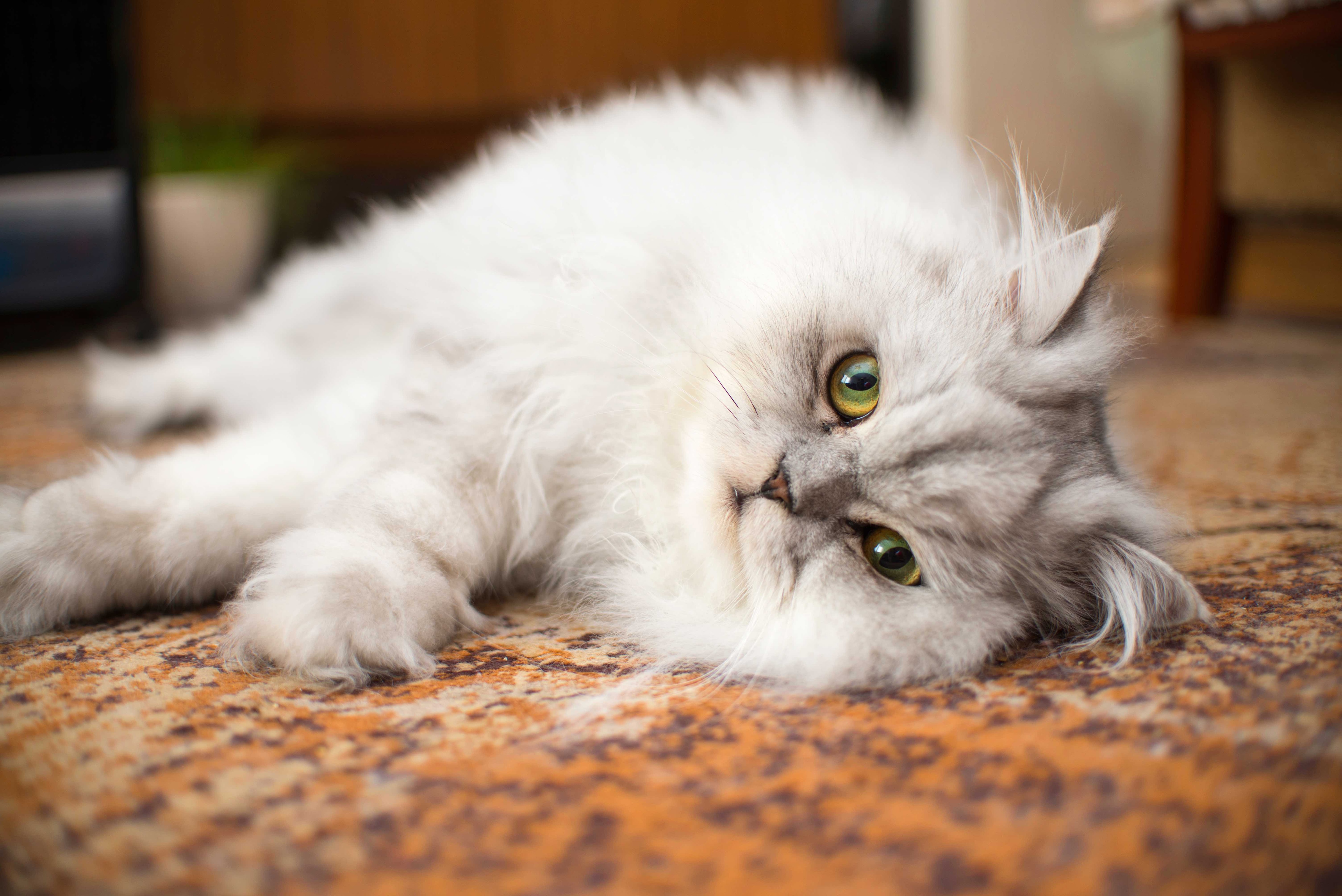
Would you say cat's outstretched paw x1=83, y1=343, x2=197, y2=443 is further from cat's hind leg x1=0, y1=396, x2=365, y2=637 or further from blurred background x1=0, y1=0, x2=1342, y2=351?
blurred background x1=0, y1=0, x2=1342, y2=351

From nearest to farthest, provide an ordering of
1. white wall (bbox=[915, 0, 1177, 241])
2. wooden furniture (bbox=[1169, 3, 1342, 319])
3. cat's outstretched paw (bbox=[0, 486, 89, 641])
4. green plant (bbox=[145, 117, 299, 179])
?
1. cat's outstretched paw (bbox=[0, 486, 89, 641])
2. wooden furniture (bbox=[1169, 3, 1342, 319])
3. green plant (bbox=[145, 117, 299, 179])
4. white wall (bbox=[915, 0, 1177, 241])

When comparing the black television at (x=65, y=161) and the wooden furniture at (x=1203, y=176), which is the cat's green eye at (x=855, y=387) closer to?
the wooden furniture at (x=1203, y=176)

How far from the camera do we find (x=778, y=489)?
2.96ft

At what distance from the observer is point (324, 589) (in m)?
0.82

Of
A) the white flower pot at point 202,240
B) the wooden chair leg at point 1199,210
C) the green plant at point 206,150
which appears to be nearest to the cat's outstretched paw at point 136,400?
the white flower pot at point 202,240

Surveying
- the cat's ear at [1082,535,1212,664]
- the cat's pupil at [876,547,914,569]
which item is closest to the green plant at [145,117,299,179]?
the cat's pupil at [876,547,914,569]

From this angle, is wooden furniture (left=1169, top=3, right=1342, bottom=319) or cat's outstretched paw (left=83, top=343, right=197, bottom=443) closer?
cat's outstretched paw (left=83, top=343, right=197, bottom=443)

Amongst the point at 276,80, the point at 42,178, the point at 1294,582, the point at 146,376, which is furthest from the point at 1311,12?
the point at 276,80

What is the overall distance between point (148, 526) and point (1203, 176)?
318 centimetres

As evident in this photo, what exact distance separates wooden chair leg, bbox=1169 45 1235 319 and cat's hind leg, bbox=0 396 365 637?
2909 mm

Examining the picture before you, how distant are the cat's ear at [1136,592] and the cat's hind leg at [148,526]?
0.85m

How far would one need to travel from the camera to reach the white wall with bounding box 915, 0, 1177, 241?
165 inches

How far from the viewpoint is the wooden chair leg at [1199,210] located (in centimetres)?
289

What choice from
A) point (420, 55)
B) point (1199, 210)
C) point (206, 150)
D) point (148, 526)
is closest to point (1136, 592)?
point (148, 526)
